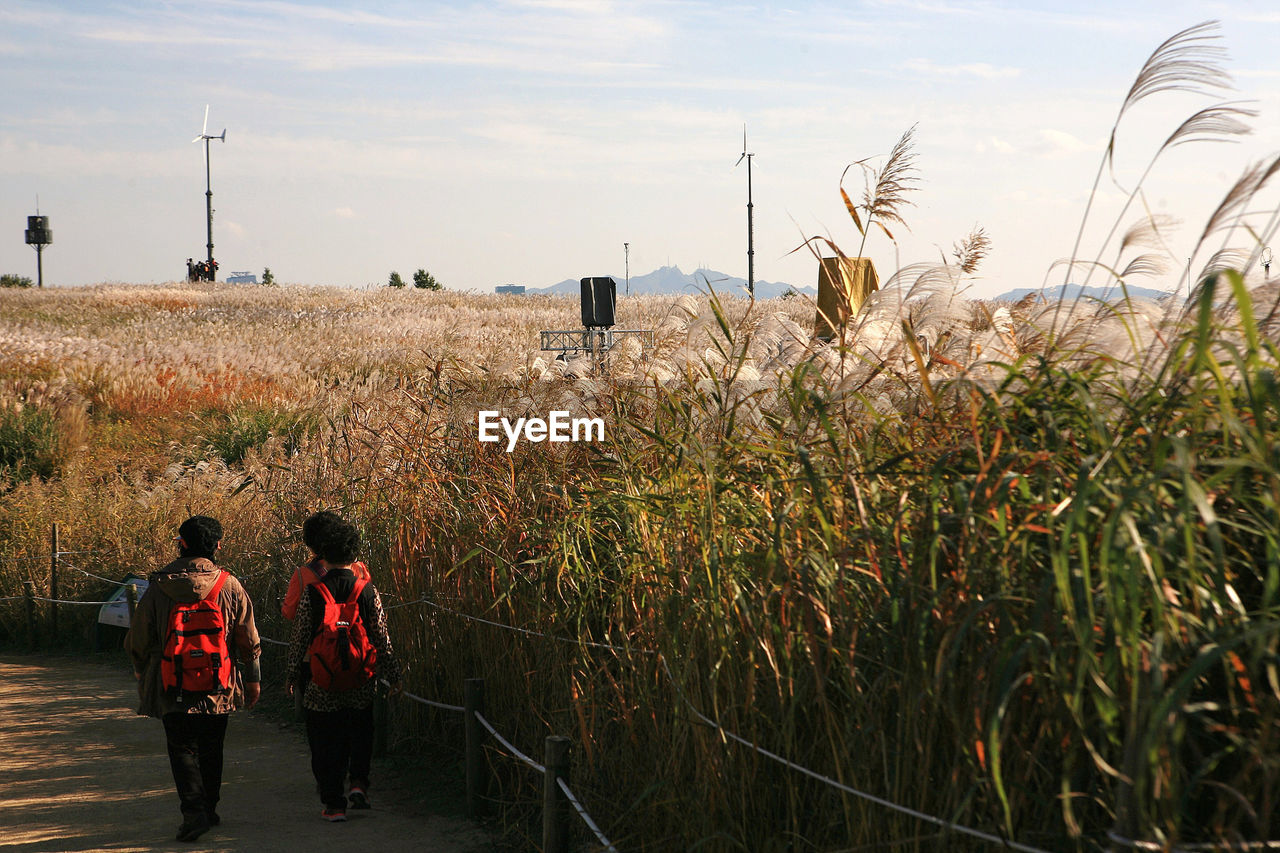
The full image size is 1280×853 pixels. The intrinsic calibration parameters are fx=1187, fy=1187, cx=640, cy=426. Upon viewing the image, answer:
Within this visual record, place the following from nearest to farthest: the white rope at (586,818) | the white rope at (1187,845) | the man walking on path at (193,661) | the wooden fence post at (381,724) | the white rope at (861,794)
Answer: the white rope at (1187,845)
the white rope at (861,794)
the white rope at (586,818)
the man walking on path at (193,661)
the wooden fence post at (381,724)

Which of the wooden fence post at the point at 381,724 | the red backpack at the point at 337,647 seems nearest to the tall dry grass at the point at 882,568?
the wooden fence post at the point at 381,724

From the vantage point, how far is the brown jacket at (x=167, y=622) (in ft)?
17.0

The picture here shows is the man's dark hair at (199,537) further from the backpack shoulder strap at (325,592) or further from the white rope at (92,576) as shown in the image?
the white rope at (92,576)

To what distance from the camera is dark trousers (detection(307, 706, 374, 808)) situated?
5.39 metres

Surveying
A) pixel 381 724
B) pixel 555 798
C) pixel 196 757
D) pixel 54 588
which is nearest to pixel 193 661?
pixel 196 757

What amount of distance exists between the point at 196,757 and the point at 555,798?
2.05 m

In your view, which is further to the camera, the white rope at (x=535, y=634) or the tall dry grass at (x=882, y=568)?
the white rope at (x=535, y=634)

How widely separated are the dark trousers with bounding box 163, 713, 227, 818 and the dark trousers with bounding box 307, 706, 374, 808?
42 centimetres

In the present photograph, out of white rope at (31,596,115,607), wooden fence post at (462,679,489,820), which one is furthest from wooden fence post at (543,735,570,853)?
white rope at (31,596,115,607)

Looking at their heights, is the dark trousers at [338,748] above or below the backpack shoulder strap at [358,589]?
below

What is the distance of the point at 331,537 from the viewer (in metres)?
5.39

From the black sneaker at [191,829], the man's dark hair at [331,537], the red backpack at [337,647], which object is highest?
the man's dark hair at [331,537]

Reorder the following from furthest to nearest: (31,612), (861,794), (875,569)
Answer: (31,612)
(875,569)
(861,794)

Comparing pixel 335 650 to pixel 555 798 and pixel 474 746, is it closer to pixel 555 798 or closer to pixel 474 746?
pixel 474 746
